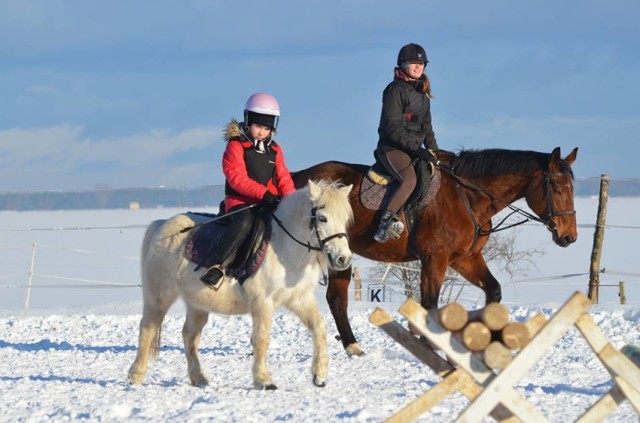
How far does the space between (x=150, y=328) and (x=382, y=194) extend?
9.59 feet

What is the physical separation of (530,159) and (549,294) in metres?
22.2

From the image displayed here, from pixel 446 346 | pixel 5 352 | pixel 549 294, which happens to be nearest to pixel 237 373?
pixel 5 352

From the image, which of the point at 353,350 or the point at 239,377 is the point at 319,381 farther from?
the point at 353,350

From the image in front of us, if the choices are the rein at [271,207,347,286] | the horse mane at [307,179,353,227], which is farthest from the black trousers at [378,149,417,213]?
the horse mane at [307,179,353,227]

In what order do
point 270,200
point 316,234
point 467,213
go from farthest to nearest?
1. point 467,213
2. point 270,200
3. point 316,234

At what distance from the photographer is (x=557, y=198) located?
9.62m

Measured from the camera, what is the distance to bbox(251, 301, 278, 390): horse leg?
23.7ft

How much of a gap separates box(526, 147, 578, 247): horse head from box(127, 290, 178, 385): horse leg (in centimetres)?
396

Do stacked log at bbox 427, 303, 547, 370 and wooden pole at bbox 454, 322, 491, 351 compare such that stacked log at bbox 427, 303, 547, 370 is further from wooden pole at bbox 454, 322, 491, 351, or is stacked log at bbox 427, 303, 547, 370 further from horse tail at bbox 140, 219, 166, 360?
horse tail at bbox 140, 219, 166, 360

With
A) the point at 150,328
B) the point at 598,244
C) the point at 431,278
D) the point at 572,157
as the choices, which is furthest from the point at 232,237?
the point at 598,244

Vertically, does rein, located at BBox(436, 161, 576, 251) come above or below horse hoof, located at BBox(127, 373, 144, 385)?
above

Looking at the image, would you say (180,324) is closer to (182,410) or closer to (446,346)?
(182,410)

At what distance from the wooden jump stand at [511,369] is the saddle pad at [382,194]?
5.06 meters

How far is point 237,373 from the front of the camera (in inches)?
332
